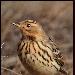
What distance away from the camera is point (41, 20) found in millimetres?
7316

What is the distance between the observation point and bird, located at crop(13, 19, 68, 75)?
4.67 metres

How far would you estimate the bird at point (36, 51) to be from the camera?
467 centimetres

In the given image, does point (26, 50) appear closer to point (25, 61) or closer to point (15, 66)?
point (25, 61)

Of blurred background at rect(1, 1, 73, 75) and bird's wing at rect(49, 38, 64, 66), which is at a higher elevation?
blurred background at rect(1, 1, 73, 75)

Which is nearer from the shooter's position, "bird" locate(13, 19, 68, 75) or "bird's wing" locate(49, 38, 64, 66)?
"bird" locate(13, 19, 68, 75)

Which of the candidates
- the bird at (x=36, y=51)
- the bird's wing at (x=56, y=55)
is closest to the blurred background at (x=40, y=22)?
the bird's wing at (x=56, y=55)

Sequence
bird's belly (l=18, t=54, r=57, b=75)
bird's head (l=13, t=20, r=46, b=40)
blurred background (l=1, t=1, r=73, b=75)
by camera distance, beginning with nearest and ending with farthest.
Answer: bird's belly (l=18, t=54, r=57, b=75) < bird's head (l=13, t=20, r=46, b=40) < blurred background (l=1, t=1, r=73, b=75)

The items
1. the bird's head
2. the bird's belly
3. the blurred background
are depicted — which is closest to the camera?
the bird's belly

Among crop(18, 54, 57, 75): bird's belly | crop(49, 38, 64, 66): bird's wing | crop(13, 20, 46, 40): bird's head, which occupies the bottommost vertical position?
crop(18, 54, 57, 75): bird's belly

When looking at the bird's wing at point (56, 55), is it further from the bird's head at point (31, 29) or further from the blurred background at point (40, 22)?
the blurred background at point (40, 22)

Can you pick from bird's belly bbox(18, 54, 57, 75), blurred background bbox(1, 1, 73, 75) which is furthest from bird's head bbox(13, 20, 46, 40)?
blurred background bbox(1, 1, 73, 75)

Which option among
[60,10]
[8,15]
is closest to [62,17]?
[60,10]

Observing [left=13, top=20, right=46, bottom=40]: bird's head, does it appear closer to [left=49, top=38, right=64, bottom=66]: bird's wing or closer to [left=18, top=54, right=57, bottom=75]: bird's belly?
[left=49, top=38, right=64, bottom=66]: bird's wing

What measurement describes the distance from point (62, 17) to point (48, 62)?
2.83 m
